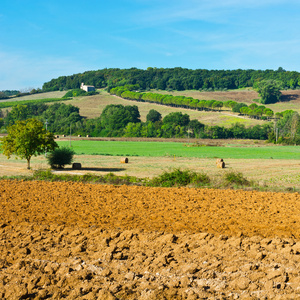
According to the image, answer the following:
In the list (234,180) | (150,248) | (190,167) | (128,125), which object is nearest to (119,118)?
(128,125)

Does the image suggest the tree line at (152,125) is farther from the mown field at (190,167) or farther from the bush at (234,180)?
the bush at (234,180)

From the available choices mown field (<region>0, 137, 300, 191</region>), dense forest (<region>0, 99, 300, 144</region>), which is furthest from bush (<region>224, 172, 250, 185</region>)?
dense forest (<region>0, 99, 300, 144</region>)

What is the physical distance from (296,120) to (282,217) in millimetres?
139425

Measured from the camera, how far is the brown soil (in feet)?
30.0

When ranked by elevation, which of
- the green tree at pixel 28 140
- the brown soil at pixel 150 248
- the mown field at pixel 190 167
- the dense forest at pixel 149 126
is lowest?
the mown field at pixel 190 167

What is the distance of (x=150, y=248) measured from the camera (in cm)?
1213

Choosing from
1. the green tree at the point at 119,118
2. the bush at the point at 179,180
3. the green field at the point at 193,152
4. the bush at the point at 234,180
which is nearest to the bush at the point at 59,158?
the bush at the point at 179,180

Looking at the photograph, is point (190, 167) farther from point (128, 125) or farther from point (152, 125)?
point (128, 125)

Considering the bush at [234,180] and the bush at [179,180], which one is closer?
the bush at [234,180]

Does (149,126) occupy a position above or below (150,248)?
above

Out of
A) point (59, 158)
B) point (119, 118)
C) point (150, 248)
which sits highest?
point (119, 118)

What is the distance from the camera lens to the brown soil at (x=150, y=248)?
9.13 metres

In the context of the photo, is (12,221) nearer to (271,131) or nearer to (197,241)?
(197,241)

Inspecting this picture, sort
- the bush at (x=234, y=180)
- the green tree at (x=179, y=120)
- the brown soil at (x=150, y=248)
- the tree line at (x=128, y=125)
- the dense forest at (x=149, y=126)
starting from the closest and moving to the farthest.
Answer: the brown soil at (x=150, y=248) < the bush at (x=234, y=180) < the dense forest at (x=149, y=126) < the tree line at (x=128, y=125) < the green tree at (x=179, y=120)
